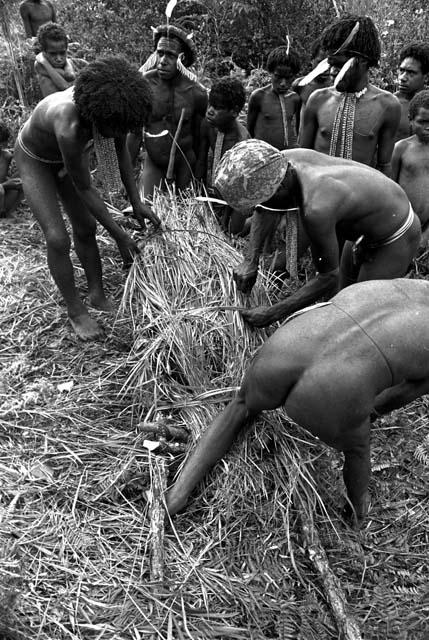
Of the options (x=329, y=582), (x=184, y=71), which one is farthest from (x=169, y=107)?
(x=329, y=582)

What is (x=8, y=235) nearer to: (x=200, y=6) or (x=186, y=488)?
(x=186, y=488)

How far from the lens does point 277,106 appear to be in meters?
4.97

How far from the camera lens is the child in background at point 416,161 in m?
3.94

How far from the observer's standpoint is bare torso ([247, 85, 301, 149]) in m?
4.97

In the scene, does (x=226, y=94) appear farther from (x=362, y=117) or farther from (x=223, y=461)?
(x=223, y=461)

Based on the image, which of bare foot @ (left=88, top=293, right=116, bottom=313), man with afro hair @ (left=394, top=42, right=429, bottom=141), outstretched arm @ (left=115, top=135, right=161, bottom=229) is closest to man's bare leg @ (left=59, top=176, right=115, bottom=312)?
bare foot @ (left=88, top=293, right=116, bottom=313)

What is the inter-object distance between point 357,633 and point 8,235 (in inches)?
160

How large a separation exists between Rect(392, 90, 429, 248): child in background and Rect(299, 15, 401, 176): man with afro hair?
10 cm

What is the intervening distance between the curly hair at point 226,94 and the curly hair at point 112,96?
1.42 m

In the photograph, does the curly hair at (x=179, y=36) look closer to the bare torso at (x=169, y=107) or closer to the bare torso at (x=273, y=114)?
the bare torso at (x=169, y=107)

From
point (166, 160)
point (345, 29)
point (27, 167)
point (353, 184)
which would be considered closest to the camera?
point (353, 184)

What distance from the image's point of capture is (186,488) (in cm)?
251

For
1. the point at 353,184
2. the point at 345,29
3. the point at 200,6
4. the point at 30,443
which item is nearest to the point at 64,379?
the point at 30,443

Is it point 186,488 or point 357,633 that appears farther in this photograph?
→ point 186,488
